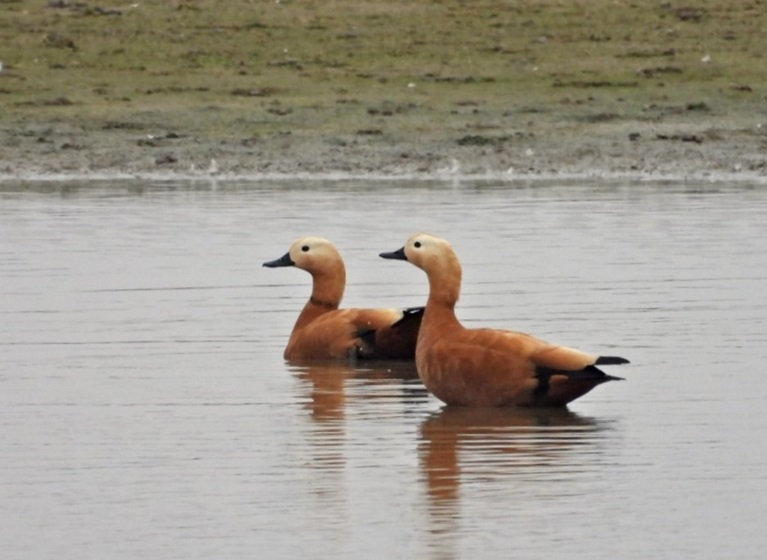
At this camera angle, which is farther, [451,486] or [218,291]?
[218,291]

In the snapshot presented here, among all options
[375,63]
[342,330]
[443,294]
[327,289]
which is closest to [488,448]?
[443,294]

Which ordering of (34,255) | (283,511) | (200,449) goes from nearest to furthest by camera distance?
(283,511)
(200,449)
(34,255)

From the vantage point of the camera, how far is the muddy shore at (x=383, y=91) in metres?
20.4

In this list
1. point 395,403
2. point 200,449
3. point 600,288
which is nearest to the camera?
point 200,449

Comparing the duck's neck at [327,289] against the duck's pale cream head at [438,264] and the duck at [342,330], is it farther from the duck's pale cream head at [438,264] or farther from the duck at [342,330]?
the duck's pale cream head at [438,264]

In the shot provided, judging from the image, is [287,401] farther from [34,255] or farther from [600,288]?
[34,255]

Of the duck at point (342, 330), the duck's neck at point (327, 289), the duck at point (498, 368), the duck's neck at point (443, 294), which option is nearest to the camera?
the duck at point (498, 368)

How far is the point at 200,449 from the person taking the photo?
7.59 m

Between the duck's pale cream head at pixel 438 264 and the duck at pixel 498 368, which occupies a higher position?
the duck's pale cream head at pixel 438 264

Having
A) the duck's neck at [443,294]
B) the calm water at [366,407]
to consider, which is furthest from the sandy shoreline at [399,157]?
the duck's neck at [443,294]

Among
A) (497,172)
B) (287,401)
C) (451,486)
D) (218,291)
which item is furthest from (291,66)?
(451,486)

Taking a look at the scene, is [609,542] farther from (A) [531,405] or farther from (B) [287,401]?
(B) [287,401]

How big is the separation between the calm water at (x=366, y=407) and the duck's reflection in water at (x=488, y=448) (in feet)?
0.06

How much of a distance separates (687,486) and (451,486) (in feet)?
2.43
